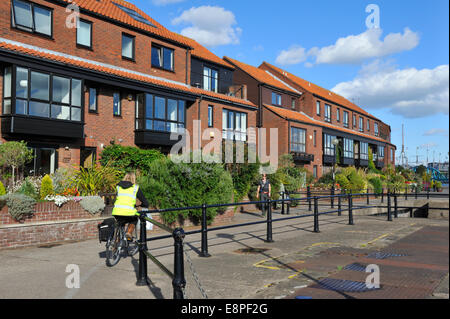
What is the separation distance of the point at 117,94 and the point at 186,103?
18.2ft

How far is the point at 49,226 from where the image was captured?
10.1 m

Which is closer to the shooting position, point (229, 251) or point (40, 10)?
point (229, 251)

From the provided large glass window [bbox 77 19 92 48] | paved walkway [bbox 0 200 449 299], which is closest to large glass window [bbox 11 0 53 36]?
large glass window [bbox 77 19 92 48]

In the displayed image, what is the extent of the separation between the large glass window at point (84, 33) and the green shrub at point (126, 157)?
16.8 feet

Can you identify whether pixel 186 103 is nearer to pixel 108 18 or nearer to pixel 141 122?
pixel 141 122

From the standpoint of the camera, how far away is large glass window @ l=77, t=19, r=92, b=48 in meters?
18.8

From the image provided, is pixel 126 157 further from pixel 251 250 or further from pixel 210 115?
pixel 251 250

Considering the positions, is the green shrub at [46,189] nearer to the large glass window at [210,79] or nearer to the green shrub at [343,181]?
the large glass window at [210,79]

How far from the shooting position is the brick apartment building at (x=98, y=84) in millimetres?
15711

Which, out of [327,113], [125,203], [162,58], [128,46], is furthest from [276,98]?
[125,203]

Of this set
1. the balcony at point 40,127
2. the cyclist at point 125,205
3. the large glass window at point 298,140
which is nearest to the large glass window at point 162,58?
the balcony at point 40,127

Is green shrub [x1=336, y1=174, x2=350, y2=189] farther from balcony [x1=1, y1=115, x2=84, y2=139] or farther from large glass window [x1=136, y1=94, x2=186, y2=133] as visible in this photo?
balcony [x1=1, y1=115, x2=84, y2=139]

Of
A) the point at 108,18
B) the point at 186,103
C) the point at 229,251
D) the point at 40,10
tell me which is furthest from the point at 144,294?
the point at 186,103
